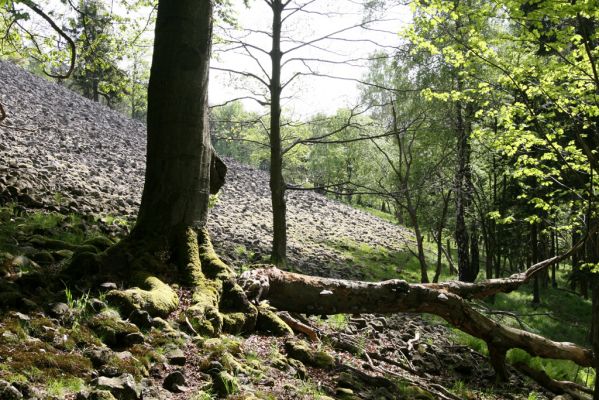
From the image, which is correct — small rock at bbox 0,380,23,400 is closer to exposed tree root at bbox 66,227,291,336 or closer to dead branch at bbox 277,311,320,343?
exposed tree root at bbox 66,227,291,336

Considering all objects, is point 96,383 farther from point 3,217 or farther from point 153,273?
point 3,217

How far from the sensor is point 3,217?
6.35 meters

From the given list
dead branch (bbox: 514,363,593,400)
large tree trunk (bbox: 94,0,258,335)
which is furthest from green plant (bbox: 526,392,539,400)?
large tree trunk (bbox: 94,0,258,335)

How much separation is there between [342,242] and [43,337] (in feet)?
54.5

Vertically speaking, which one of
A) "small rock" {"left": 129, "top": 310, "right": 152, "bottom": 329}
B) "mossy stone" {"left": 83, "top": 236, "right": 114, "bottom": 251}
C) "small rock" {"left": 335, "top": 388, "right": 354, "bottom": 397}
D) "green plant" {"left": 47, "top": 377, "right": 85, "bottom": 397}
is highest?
"mossy stone" {"left": 83, "top": 236, "right": 114, "bottom": 251}

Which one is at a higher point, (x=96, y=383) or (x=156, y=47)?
(x=156, y=47)

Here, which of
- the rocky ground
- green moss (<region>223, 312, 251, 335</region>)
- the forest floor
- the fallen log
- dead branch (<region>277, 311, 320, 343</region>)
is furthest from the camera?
the fallen log

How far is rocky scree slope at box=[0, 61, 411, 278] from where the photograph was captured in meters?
9.88

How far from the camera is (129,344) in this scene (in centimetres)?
355

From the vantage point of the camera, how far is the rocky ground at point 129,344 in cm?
304

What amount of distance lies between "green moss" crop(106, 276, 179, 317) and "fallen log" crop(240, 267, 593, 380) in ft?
3.37

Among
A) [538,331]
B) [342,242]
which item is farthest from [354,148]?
[538,331]

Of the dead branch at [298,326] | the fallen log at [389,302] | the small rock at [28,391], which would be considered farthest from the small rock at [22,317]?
the dead branch at [298,326]

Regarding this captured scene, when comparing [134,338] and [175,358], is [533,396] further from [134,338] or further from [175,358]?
[134,338]
